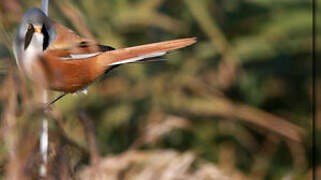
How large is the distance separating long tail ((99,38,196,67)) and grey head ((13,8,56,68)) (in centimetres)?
13

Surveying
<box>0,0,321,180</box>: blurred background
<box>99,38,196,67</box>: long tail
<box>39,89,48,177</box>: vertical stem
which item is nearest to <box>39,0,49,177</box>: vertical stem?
<box>39,89,48,177</box>: vertical stem

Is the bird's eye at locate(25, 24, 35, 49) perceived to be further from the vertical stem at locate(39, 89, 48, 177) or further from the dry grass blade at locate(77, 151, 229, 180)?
the dry grass blade at locate(77, 151, 229, 180)

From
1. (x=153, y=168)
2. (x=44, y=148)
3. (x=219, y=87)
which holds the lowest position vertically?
(x=153, y=168)

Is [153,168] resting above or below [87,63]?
below

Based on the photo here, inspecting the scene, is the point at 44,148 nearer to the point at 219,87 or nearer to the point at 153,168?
the point at 153,168

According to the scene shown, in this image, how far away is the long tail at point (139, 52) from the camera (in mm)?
974

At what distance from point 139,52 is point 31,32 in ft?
0.57

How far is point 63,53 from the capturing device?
113 centimetres

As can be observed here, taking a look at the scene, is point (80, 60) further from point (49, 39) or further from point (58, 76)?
point (58, 76)

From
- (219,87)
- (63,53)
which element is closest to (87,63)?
(63,53)

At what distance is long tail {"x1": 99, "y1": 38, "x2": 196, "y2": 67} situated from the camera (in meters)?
0.97

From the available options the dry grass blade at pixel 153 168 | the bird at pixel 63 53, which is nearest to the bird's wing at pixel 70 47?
the bird at pixel 63 53

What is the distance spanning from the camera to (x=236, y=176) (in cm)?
317

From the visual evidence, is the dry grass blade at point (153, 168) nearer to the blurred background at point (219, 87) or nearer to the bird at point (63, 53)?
the blurred background at point (219, 87)
